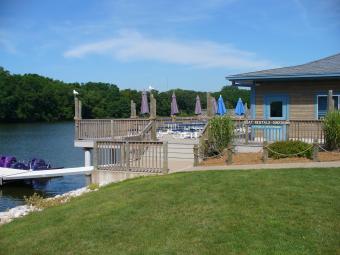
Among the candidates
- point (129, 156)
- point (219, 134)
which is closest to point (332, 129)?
point (219, 134)

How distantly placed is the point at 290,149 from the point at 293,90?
18.5ft

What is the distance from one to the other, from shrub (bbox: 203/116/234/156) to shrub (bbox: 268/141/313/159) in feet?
6.00

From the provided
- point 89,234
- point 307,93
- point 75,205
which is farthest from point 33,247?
point 307,93

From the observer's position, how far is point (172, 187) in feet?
34.9

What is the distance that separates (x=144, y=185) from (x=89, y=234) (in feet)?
11.6

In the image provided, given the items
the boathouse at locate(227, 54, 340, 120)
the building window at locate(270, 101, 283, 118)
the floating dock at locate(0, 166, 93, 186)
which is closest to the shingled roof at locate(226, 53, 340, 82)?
the boathouse at locate(227, 54, 340, 120)

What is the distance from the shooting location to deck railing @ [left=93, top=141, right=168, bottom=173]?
1428 centimetres

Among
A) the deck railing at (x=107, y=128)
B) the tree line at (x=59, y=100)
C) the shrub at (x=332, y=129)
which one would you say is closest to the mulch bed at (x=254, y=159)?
the shrub at (x=332, y=129)

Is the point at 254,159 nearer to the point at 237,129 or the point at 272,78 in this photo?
the point at 237,129

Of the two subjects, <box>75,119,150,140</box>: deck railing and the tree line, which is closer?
<box>75,119,150,140</box>: deck railing

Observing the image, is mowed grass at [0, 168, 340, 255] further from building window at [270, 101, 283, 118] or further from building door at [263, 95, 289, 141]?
building window at [270, 101, 283, 118]

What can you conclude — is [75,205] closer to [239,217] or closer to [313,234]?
[239,217]

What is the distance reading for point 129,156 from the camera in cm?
1460

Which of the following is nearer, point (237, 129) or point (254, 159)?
point (254, 159)
